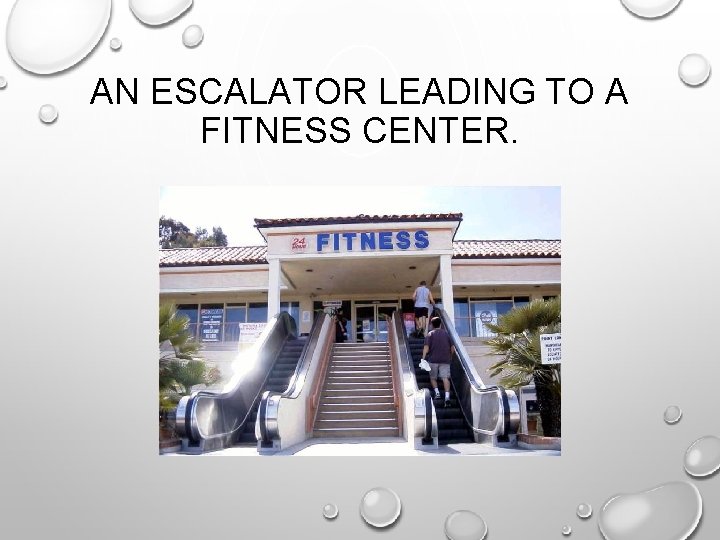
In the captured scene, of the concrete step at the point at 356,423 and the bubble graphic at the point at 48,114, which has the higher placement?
the bubble graphic at the point at 48,114

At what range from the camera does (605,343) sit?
4.69 meters

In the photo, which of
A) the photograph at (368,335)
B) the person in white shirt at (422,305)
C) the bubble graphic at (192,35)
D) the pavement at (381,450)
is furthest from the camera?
the person in white shirt at (422,305)

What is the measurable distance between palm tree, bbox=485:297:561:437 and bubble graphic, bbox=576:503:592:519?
1487 mm

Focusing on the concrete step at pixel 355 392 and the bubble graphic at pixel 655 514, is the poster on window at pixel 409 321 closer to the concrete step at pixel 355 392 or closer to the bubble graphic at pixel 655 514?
the concrete step at pixel 355 392

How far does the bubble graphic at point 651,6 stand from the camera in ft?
13.7

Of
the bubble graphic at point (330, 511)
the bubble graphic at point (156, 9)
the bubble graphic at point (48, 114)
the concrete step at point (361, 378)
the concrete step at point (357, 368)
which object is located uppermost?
the bubble graphic at point (156, 9)

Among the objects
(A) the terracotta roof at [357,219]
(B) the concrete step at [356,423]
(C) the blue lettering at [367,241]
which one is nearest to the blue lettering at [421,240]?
(A) the terracotta roof at [357,219]

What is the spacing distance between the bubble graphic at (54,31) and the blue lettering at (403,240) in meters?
4.33

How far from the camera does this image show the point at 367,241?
7.48m

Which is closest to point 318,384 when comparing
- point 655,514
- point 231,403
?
point 231,403

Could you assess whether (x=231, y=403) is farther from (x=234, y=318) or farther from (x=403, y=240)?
(x=403, y=240)

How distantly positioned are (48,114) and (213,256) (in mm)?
3259

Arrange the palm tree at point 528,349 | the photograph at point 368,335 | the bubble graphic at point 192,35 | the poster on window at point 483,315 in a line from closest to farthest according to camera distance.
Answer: the bubble graphic at point 192,35 < the photograph at point 368,335 < the palm tree at point 528,349 < the poster on window at point 483,315

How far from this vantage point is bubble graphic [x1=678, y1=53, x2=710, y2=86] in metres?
4.43
